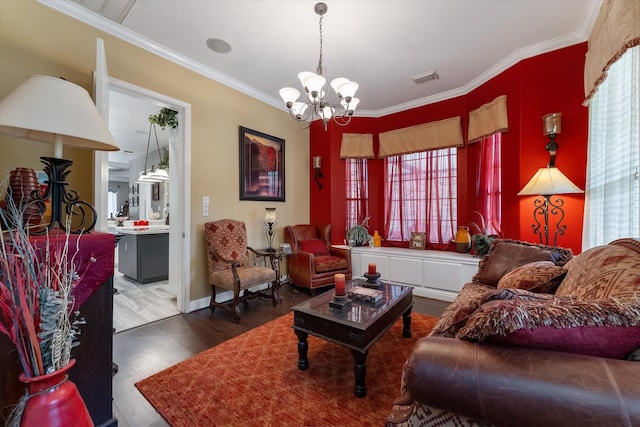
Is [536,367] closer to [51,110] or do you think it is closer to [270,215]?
[51,110]

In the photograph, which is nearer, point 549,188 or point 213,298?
point 549,188

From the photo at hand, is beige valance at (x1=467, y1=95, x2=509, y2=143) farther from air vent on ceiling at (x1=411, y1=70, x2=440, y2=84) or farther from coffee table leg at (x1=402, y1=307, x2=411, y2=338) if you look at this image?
coffee table leg at (x1=402, y1=307, x2=411, y2=338)

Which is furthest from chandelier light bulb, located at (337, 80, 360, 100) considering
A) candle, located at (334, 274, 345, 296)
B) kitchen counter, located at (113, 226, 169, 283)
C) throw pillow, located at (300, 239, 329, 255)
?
kitchen counter, located at (113, 226, 169, 283)

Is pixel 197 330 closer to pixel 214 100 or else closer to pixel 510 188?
pixel 214 100

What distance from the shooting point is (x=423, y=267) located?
368cm

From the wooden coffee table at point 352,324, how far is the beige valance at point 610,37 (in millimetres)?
2180

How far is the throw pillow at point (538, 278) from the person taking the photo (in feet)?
5.20

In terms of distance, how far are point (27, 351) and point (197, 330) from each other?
2.01 metres

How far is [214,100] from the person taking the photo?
3340mm

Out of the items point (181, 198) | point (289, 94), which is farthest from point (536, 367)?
point (181, 198)

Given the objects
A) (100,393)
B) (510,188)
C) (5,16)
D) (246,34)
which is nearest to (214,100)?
(246,34)

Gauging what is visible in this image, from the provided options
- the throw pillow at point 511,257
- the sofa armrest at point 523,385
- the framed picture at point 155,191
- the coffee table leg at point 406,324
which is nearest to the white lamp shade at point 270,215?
the coffee table leg at point 406,324

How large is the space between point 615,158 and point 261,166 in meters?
3.73

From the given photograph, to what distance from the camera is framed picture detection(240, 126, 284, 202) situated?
3686 millimetres
